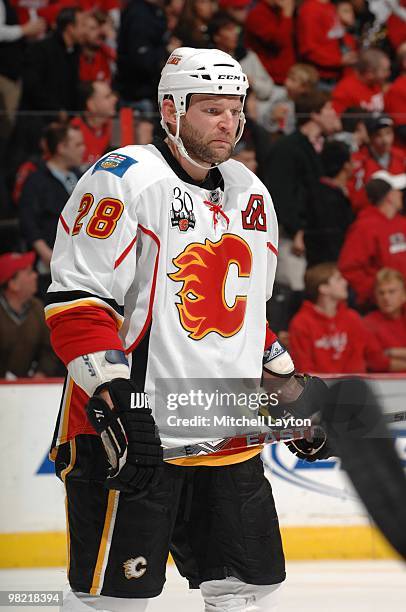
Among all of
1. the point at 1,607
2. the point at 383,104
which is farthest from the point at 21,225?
the point at 383,104

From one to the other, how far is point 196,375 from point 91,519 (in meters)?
0.35

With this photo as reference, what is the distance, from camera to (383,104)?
5809 millimetres

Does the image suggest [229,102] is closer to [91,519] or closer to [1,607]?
[91,519]

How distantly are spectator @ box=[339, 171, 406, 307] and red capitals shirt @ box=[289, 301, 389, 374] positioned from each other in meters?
0.19

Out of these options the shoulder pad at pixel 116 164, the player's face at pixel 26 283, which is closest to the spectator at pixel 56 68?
the player's face at pixel 26 283

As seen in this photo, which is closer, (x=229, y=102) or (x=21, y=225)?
(x=229, y=102)

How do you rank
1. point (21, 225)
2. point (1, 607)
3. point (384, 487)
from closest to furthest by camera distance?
point (384, 487) → point (1, 607) → point (21, 225)

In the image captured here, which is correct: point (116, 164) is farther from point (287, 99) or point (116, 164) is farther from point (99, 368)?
point (287, 99)

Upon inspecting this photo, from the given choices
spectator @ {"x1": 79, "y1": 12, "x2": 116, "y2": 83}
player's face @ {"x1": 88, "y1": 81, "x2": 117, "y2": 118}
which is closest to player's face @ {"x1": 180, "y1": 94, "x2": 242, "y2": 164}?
player's face @ {"x1": 88, "y1": 81, "x2": 117, "y2": 118}

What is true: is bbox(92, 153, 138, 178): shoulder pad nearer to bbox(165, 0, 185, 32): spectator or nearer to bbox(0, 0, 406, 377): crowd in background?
bbox(0, 0, 406, 377): crowd in background

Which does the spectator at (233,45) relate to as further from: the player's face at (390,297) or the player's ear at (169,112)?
the player's ear at (169,112)

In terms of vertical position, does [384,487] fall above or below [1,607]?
above

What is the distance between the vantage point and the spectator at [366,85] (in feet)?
18.7

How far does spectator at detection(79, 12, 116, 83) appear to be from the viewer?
5.36m
